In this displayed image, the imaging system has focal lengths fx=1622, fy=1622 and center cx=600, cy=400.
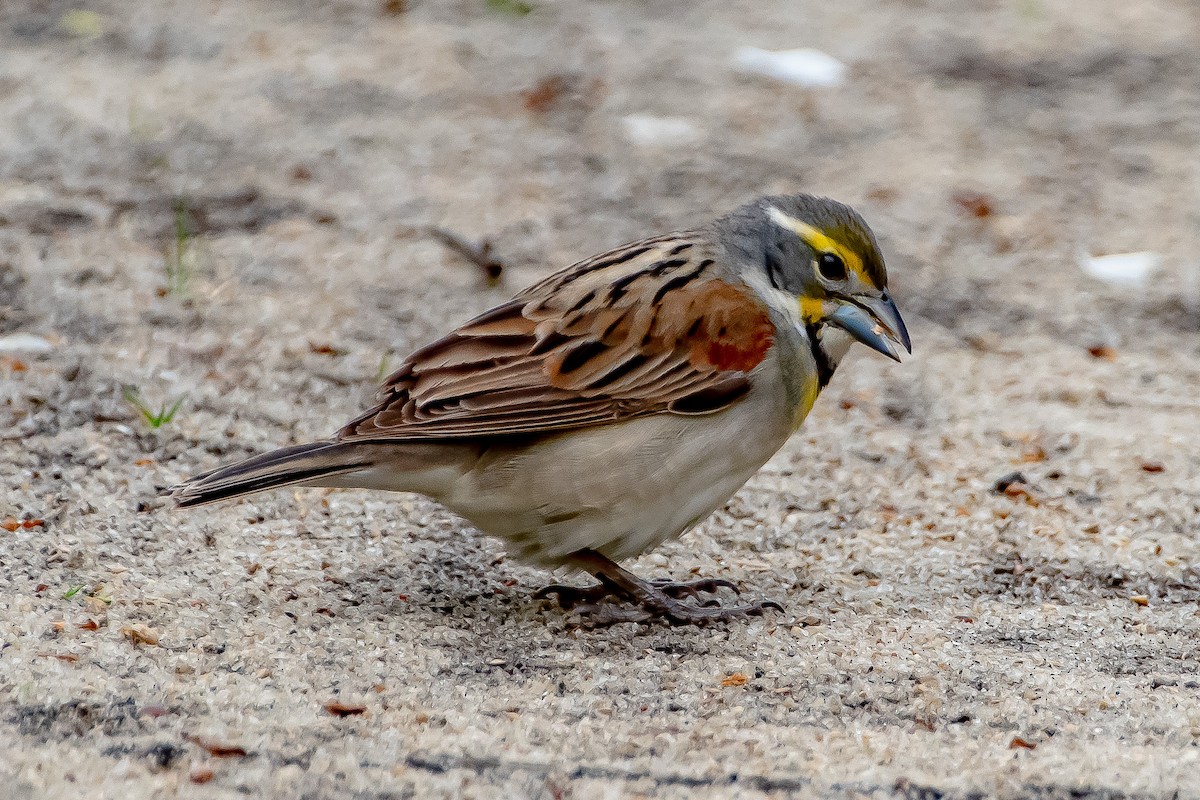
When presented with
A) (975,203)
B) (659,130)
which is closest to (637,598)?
(975,203)

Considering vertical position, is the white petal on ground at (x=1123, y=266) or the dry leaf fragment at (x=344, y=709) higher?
the dry leaf fragment at (x=344, y=709)

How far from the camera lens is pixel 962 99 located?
8.80 m

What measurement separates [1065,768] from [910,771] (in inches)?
14.0

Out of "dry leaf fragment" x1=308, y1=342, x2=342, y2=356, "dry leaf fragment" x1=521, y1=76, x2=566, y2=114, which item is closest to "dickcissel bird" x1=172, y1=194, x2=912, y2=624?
"dry leaf fragment" x1=308, y1=342, x2=342, y2=356

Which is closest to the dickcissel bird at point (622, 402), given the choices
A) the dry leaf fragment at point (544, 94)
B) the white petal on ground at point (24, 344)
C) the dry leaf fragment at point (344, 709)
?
the dry leaf fragment at point (344, 709)

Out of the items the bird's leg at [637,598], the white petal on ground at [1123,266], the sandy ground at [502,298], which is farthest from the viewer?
the white petal on ground at [1123,266]

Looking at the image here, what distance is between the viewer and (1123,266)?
727cm

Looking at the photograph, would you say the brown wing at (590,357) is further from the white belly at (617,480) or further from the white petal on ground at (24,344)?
the white petal on ground at (24,344)

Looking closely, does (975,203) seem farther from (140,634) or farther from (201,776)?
(201,776)

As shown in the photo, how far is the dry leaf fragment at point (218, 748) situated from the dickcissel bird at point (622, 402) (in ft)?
3.21

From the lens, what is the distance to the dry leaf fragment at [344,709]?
3.83 metres

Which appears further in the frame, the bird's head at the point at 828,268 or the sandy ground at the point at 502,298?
the bird's head at the point at 828,268

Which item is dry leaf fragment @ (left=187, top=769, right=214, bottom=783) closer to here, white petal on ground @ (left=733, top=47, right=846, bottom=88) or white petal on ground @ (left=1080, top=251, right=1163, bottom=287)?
white petal on ground @ (left=1080, top=251, right=1163, bottom=287)

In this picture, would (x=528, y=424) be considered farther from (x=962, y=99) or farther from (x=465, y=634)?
(x=962, y=99)
